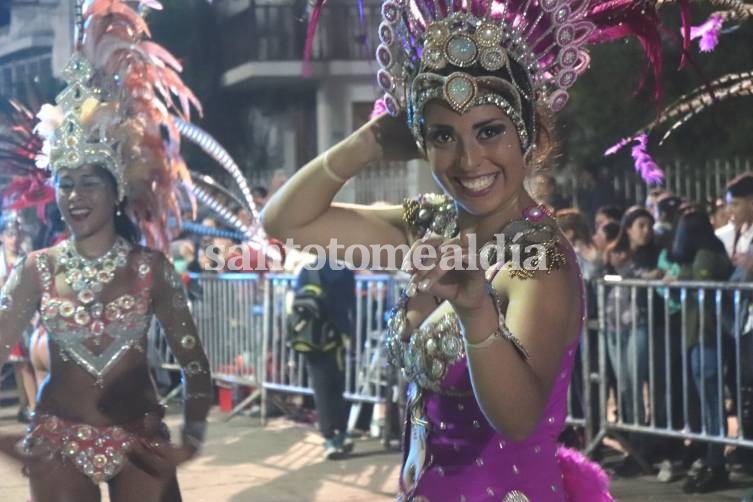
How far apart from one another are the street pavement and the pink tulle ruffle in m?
3.09

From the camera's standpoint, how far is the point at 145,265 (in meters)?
3.90

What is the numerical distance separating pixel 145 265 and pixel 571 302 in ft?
6.70

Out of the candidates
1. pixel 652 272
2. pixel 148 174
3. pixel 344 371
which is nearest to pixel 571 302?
pixel 148 174

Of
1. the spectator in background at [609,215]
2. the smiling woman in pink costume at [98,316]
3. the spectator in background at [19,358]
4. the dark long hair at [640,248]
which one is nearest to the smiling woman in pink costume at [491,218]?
the smiling woman in pink costume at [98,316]

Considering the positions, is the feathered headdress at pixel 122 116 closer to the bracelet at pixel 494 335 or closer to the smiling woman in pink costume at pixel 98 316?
the smiling woman in pink costume at pixel 98 316

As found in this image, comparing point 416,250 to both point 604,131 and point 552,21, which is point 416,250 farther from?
point 604,131

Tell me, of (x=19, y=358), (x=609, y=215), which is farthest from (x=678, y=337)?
(x=19, y=358)

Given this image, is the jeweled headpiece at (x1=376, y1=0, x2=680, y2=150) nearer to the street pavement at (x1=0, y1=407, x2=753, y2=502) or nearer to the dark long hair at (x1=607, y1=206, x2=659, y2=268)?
the street pavement at (x1=0, y1=407, x2=753, y2=502)

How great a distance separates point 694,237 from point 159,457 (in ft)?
13.0

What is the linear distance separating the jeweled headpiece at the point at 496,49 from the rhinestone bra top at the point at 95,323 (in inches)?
60.2

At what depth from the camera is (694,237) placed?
6.55 meters

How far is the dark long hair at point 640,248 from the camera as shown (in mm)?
7133

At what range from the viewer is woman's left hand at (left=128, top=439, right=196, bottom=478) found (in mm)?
3656

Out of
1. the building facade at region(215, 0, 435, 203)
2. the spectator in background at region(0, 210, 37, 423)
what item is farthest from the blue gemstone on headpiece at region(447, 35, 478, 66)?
the building facade at region(215, 0, 435, 203)
